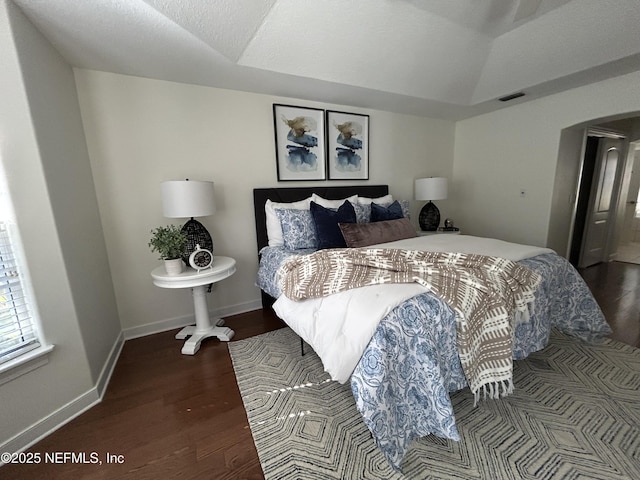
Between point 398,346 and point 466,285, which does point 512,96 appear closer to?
point 466,285

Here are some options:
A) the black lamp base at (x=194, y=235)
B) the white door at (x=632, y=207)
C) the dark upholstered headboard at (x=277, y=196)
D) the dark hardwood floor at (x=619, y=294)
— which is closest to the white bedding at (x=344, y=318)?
the black lamp base at (x=194, y=235)

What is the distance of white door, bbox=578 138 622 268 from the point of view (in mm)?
3838

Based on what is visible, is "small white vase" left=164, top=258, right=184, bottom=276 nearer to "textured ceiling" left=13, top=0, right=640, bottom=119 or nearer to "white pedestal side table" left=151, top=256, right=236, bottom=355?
"white pedestal side table" left=151, top=256, right=236, bottom=355

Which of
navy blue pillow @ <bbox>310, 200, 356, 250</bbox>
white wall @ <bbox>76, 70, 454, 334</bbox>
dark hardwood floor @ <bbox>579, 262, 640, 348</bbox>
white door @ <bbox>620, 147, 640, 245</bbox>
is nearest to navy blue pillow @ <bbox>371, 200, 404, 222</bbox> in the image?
navy blue pillow @ <bbox>310, 200, 356, 250</bbox>

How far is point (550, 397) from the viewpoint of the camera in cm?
157

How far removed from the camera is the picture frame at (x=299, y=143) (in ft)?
9.18

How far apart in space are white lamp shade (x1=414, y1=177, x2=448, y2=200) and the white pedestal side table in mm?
2616

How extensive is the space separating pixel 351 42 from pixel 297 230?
1611 mm

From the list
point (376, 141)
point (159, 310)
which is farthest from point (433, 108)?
point (159, 310)

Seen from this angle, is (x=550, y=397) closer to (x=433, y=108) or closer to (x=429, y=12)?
(x=429, y=12)

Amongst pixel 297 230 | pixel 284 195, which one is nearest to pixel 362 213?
pixel 297 230

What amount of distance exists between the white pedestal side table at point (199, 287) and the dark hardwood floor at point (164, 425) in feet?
0.25

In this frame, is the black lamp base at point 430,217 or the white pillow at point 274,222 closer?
the white pillow at point 274,222

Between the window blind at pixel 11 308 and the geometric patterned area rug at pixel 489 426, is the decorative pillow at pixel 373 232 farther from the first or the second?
the window blind at pixel 11 308
